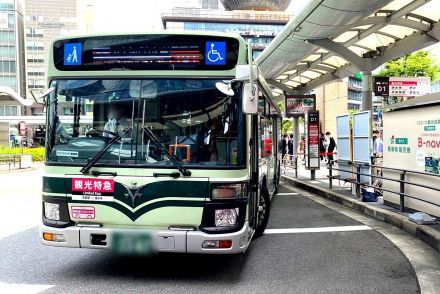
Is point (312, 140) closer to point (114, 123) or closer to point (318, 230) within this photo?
point (318, 230)

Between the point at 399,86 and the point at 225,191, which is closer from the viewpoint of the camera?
the point at 225,191

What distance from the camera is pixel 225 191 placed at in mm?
5059

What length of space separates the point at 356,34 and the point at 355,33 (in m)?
0.07

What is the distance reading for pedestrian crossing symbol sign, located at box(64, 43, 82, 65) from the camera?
543cm

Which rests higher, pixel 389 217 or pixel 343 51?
pixel 343 51

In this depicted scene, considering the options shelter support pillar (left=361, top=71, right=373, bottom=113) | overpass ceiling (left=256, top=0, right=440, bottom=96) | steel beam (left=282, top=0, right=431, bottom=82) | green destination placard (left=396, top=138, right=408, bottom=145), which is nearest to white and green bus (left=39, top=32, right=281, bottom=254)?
green destination placard (left=396, top=138, right=408, bottom=145)

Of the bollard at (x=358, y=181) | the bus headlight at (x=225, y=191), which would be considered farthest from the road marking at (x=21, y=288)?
the bollard at (x=358, y=181)

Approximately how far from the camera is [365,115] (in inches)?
434

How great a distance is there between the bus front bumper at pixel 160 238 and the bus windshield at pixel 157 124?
0.76 meters

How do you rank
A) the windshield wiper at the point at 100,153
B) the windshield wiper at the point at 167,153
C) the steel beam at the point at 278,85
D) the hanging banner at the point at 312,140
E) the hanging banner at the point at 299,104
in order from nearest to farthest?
the windshield wiper at the point at 167,153, the windshield wiper at the point at 100,153, the hanging banner at the point at 312,140, the hanging banner at the point at 299,104, the steel beam at the point at 278,85

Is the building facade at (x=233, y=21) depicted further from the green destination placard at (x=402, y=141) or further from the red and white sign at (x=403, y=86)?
the green destination placard at (x=402, y=141)

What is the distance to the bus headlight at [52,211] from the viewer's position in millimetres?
5285

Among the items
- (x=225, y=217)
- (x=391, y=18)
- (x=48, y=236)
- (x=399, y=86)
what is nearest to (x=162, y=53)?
(x=225, y=217)

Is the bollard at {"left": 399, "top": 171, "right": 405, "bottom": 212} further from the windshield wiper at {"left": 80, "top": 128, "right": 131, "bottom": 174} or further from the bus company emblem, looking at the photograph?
the windshield wiper at {"left": 80, "top": 128, "right": 131, "bottom": 174}
